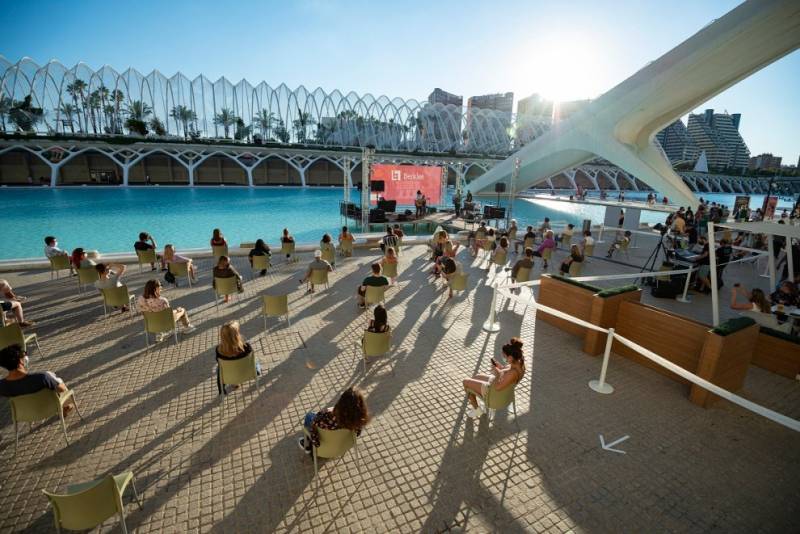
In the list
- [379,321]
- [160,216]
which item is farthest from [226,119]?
[379,321]

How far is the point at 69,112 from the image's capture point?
51.2 m

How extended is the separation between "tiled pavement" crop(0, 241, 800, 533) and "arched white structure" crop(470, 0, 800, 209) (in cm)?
1813

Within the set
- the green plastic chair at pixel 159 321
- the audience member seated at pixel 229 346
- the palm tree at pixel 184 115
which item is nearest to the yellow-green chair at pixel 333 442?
the audience member seated at pixel 229 346

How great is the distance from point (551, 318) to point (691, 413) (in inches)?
102

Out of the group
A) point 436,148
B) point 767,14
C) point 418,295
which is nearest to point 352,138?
point 436,148

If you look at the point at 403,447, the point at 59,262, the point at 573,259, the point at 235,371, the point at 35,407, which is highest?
the point at 573,259

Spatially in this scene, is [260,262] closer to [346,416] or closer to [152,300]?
[152,300]

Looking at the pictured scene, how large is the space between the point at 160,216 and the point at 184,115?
5043 cm

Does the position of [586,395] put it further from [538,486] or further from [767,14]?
[767,14]

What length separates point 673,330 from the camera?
5.15m

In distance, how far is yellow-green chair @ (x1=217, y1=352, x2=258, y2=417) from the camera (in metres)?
4.14

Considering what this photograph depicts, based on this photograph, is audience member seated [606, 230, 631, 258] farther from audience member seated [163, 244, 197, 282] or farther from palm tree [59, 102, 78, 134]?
palm tree [59, 102, 78, 134]

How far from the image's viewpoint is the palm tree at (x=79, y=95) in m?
52.1

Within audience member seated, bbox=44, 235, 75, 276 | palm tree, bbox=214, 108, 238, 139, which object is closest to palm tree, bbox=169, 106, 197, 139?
palm tree, bbox=214, 108, 238, 139
